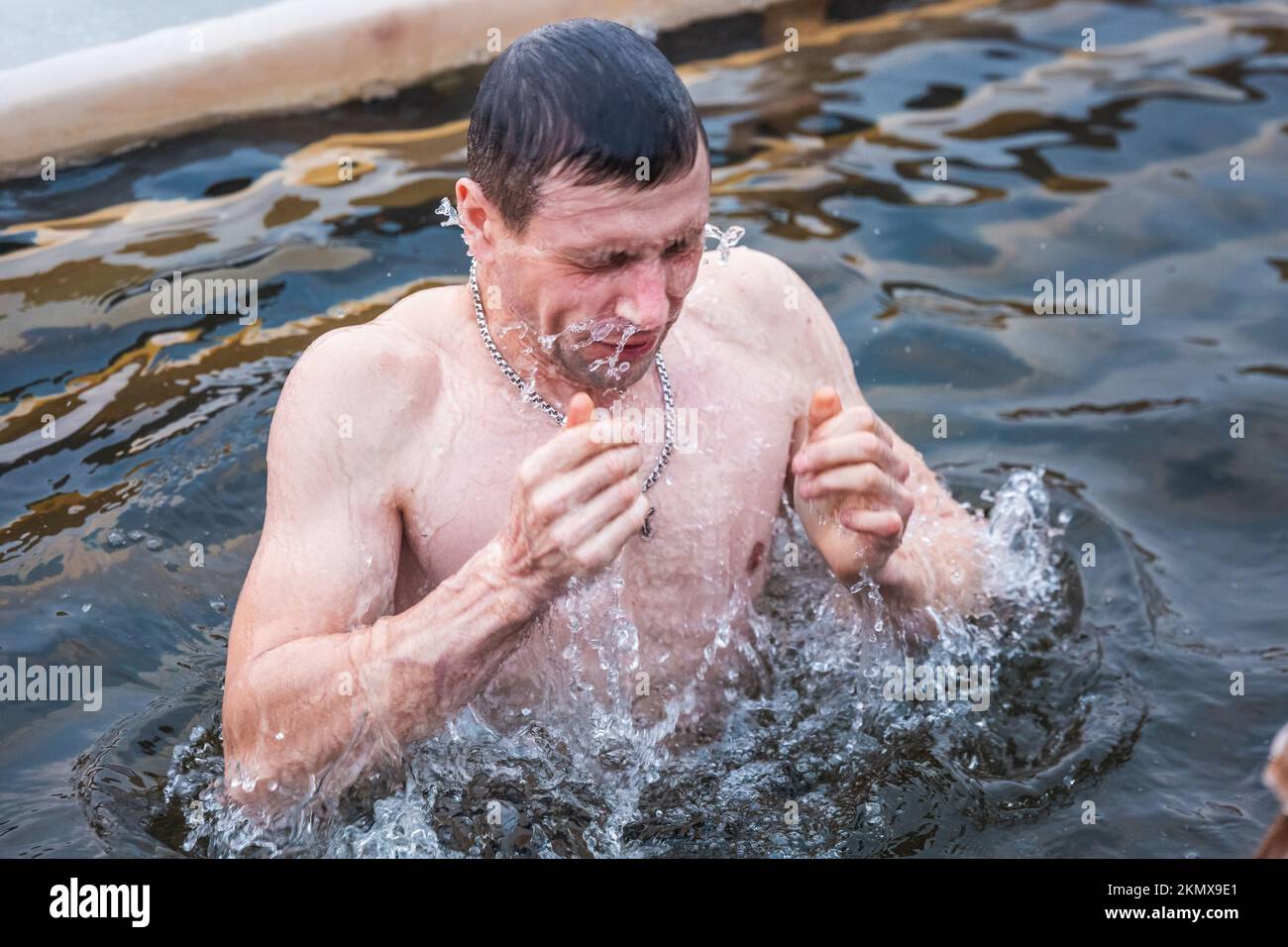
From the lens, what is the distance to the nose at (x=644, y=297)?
9.21ft

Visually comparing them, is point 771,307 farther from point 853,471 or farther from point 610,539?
point 610,539

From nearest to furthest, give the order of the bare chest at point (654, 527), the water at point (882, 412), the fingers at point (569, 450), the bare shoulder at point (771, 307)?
1. the fingers at point (569, 450)
2. the bare chest at point (654, 527)
3. the water at point (882, 412)
4. the bare shoulder at point (771, 307)

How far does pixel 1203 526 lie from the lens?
420 centimetres

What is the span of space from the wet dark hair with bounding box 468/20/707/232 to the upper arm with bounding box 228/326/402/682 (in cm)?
47

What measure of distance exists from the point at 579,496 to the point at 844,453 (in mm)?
553

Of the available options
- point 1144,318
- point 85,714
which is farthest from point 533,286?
point 1144,318

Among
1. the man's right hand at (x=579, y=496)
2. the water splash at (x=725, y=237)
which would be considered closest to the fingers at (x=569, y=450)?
the man's right hand at (x=579, y=496)

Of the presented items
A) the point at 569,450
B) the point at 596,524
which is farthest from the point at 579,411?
the point at 596,524

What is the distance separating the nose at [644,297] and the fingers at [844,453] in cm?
37

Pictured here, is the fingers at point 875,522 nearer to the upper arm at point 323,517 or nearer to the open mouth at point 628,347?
the open mouth at point 628,347

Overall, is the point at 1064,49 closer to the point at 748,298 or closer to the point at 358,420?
the point at 748,298

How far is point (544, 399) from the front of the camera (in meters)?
3.14

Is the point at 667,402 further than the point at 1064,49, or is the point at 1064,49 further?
the point at 1064,49
